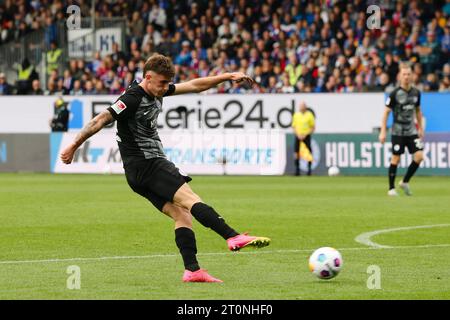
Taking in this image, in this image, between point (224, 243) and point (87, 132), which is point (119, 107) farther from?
point (224, 243)

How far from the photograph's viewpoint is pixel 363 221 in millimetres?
15836

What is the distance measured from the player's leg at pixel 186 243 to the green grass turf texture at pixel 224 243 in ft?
0.50

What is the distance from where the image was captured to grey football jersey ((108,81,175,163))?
31.6 ft

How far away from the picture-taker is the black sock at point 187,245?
9672 millimetres

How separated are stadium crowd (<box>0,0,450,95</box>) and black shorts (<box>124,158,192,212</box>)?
68.8 feet

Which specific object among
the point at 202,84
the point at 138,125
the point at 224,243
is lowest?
the point at 224,243

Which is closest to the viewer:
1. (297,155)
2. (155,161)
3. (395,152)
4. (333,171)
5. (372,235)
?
(155,161)

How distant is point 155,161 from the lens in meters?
9.89

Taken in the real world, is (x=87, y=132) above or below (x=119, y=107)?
below

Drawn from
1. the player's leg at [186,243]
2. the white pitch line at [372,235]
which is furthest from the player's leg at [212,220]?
the white pitch line at [372,235]

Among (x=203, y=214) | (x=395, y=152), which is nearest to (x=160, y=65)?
(x=203, y=214)

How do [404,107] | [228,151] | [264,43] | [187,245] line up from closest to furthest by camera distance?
1. [187,245]
2. [404,107]
3. [228,151]
4. [264,43]

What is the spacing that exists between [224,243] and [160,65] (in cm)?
417
